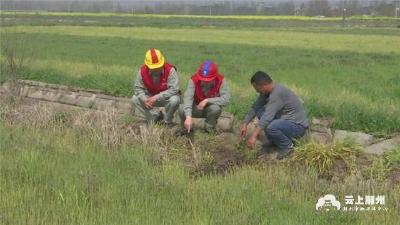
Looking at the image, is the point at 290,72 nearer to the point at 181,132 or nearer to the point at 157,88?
the point at 157,88

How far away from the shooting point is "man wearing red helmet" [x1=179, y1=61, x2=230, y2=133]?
6.68 meters

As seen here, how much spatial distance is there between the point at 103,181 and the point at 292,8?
76.7 metres

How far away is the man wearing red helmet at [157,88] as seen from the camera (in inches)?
279

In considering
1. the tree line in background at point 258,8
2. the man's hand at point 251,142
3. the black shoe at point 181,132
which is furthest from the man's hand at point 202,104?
the tree line in background at point 258,8

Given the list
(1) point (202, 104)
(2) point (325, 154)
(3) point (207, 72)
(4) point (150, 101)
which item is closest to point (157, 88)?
(4) point (150, 101)

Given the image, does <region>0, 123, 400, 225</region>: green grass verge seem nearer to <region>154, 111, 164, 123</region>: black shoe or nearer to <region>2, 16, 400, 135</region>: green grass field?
<region>154, 111, 164, 123</region>: black shoe

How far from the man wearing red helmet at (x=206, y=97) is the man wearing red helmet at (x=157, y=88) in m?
0.23

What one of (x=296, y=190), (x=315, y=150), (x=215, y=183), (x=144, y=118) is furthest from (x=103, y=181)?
(x=144, y=118)

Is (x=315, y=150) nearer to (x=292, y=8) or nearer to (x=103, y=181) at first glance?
(x=103, y=181)

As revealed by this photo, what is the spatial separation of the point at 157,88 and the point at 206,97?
2.48 ft

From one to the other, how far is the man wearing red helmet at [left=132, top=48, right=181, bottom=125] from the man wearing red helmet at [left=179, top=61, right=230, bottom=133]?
23cm

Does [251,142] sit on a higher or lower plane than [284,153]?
higher

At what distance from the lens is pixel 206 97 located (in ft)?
23.1

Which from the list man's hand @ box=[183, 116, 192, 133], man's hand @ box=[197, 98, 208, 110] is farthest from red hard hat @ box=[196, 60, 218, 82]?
man's hand @ box=[183, 116, 192, 133]
